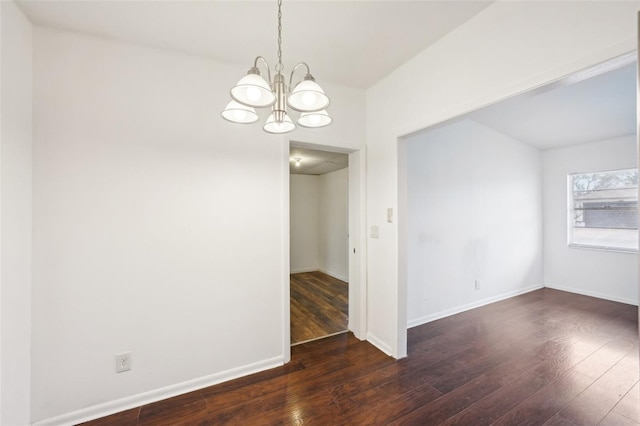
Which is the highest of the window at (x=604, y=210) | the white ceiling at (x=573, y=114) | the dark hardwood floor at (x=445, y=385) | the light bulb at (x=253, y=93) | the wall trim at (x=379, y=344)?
the white ceiling at (x=573, y=114)

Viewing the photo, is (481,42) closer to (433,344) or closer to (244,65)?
(244,65)

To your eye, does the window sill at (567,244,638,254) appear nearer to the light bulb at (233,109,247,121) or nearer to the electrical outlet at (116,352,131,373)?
the light bulb at (233,109,247,121)

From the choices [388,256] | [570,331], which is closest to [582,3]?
[388,256]

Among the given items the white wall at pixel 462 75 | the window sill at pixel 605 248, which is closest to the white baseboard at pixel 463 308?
the white wall at pixel 462 75

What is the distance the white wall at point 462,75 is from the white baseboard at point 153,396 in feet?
4.35

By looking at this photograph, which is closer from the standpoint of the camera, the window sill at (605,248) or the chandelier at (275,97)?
the chandelier at (275,97)

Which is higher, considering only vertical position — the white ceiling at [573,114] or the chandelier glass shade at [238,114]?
the white ceiling at [573,114]

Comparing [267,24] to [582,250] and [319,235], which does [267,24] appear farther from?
[582,250]

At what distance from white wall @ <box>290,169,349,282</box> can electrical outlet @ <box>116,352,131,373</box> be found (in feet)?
13.6

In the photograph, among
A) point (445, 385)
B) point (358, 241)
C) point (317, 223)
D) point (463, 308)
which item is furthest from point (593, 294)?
point (317, 223)

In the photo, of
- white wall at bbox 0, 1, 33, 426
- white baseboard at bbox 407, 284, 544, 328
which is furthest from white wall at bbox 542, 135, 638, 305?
white wall at bbox 0, 1, 33, 426

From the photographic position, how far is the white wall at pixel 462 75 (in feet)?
4.30

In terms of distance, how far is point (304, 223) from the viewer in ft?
20.7

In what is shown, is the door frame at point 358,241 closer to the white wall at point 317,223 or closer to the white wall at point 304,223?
the white wall at point 317,223
